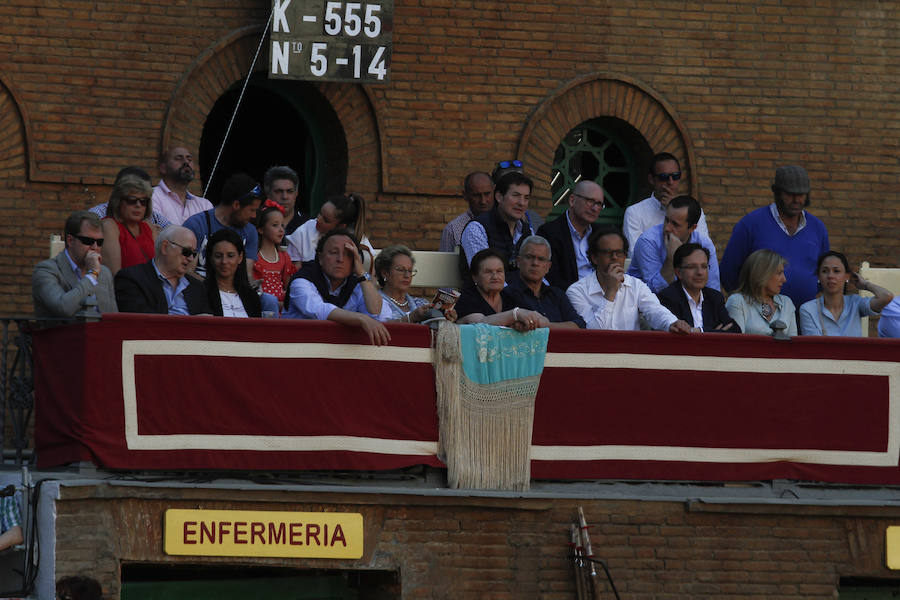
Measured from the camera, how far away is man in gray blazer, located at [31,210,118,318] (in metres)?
9.47

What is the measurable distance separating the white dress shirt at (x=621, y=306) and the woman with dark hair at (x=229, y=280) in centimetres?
218

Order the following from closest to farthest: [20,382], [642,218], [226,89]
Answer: [20,382]
[642,218]
[226,89]

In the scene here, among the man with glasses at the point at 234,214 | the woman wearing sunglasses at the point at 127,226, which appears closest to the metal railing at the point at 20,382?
the woman wearing sunglasses at the point at 127,226

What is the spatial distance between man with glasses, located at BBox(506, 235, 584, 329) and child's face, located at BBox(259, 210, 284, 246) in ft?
5.31

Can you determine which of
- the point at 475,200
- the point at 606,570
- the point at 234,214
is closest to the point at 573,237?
the point at 475,200

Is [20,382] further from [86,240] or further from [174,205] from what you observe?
[174,205]

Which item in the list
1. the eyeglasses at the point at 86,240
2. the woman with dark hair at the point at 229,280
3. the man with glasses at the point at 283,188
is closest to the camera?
the eyeglasses at the point at 86,240

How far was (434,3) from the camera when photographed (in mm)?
15164

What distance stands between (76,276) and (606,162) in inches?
299

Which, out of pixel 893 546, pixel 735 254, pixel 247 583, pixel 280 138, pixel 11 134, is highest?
pixel 280 138

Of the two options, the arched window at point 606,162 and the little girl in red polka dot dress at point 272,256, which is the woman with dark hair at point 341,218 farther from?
the arched window at point 606,162

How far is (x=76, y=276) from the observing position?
32.1ft

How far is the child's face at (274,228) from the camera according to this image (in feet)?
35.1

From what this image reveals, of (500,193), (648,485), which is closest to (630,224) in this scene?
(500,193)
